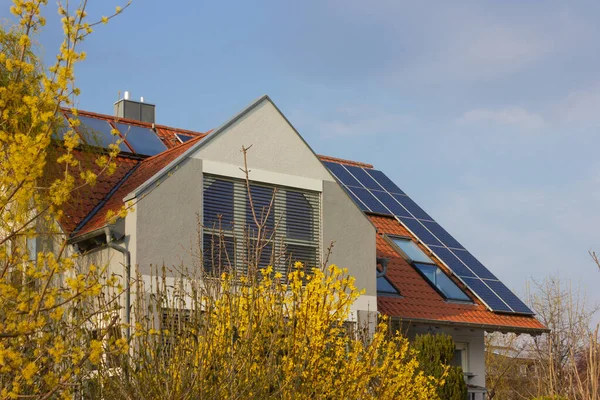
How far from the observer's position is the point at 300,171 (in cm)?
1512

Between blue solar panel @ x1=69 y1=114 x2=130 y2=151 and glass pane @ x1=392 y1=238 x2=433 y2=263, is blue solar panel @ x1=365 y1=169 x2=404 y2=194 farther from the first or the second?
blue solar panel @ x1=69 y1=114 x2=130 y2=151

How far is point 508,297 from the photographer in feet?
63.0

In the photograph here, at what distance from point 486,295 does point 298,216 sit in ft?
18.3

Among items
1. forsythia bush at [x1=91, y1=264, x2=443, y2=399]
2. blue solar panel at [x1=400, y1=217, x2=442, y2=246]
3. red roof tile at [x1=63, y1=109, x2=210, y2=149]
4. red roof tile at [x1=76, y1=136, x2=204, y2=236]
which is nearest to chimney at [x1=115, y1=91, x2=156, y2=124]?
red roof tile at [x1=63, y1=109, x2=210, y2=149]

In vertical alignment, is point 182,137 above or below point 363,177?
above

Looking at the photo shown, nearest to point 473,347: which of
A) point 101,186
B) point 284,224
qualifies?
point 284,224

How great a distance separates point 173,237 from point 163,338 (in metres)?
5.72

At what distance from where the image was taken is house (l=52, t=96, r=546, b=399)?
1316 centimetres

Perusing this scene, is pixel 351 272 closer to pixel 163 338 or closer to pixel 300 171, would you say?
pixel 300 171

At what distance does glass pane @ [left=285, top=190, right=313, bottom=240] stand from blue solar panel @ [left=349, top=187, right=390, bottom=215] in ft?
16.0

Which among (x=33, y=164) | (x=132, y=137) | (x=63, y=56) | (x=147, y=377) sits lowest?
(x=147, y=377)

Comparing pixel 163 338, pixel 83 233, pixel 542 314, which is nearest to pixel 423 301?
pixel 83 233

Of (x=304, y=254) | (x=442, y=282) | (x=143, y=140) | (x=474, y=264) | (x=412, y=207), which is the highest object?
(x=143, y=140)

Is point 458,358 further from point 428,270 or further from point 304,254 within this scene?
point 304,254
